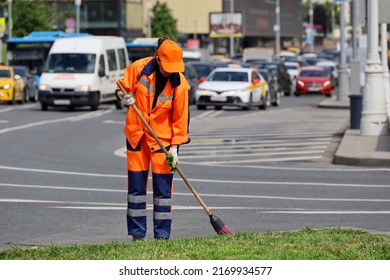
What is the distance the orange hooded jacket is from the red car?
5565 cm

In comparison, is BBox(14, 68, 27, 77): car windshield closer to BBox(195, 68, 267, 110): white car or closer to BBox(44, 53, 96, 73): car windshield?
BBox(44, 53, 96, 73): car windshield

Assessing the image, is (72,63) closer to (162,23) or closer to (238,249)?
(238,249)

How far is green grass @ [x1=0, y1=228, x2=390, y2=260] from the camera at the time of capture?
10016 millimetres

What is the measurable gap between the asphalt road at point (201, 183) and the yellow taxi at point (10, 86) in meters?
13.6

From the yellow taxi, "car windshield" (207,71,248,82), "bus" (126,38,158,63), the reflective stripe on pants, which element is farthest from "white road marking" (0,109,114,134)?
"bus" (126,38,158,63)

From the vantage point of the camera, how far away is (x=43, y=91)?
44.8 metres

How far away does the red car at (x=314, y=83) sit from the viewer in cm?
6781

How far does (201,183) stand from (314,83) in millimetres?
48291

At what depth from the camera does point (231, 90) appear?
47000 mm

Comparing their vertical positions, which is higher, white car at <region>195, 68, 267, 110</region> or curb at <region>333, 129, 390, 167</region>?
curb at <region>333, 129, 390, 167</region>

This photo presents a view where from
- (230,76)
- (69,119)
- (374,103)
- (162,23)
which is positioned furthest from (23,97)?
(162,23)

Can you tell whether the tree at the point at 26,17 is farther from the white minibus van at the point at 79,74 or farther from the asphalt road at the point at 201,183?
the asphalt road at the point at 201,183

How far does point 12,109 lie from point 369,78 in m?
19.8

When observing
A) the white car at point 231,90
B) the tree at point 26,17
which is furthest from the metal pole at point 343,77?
the tree at point 26,17
